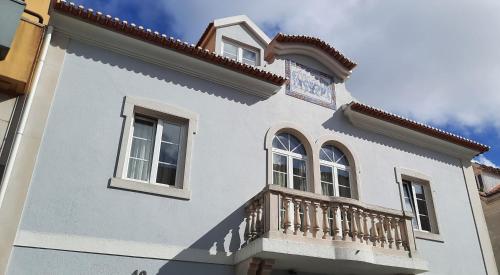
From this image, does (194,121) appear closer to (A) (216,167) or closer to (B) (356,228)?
(A) (216,167)

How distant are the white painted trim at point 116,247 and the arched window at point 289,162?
8.14ft

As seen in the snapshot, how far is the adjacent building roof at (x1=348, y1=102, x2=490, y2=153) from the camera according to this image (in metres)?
12.5

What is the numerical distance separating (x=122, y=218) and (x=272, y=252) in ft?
9.43

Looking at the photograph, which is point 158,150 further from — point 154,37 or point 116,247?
point 154,37

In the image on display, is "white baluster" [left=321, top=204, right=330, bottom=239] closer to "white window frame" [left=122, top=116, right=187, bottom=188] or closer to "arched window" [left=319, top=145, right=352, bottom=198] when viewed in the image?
"arched window" [left=319, top=145, right=352, bottom=198]

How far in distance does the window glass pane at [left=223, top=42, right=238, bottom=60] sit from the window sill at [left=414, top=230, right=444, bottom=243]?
265 inches

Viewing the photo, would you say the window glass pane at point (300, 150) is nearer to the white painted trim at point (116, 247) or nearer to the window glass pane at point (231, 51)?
the window glass pane at point (231, 51)

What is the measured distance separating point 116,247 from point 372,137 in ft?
25.5

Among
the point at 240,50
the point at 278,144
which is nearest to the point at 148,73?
the point at 240,50

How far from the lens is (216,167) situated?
991 centimetres

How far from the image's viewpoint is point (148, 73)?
10078 mm

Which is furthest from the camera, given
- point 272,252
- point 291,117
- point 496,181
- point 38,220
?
point 496,181

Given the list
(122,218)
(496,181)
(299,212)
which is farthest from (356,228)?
(496,181)

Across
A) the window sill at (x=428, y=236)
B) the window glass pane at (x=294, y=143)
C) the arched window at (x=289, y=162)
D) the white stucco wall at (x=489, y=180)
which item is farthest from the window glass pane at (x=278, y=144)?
the white stucco wall at (x=489, y=180)
